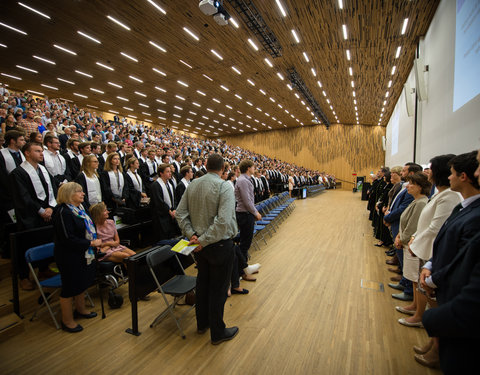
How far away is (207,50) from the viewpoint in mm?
9102

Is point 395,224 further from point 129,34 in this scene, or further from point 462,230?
point 129,34

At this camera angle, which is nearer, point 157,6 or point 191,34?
point 157,6

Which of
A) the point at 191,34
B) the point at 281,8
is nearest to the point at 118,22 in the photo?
the point at 191,34

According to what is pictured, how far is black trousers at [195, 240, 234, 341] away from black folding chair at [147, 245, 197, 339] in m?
0.30

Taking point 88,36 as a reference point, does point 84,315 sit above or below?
below

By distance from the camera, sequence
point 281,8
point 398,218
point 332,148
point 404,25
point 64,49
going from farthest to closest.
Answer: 1. point 332,148
2. point 64,49
3. point 404,25
4. point 281,8
5. point 398,218

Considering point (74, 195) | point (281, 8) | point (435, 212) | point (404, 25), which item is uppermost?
point (281, 8)

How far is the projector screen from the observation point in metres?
3.26

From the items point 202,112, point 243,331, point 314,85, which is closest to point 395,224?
point 243,331

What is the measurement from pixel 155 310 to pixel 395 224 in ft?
11.1

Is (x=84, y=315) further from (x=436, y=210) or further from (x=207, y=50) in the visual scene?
(x=207, y=50)

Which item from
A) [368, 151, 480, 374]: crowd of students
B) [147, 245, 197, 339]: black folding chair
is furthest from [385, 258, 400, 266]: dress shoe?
[147, 245, 197, 339]: black folding chair

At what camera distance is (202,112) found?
18.6 metres

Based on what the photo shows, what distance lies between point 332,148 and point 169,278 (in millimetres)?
22675
